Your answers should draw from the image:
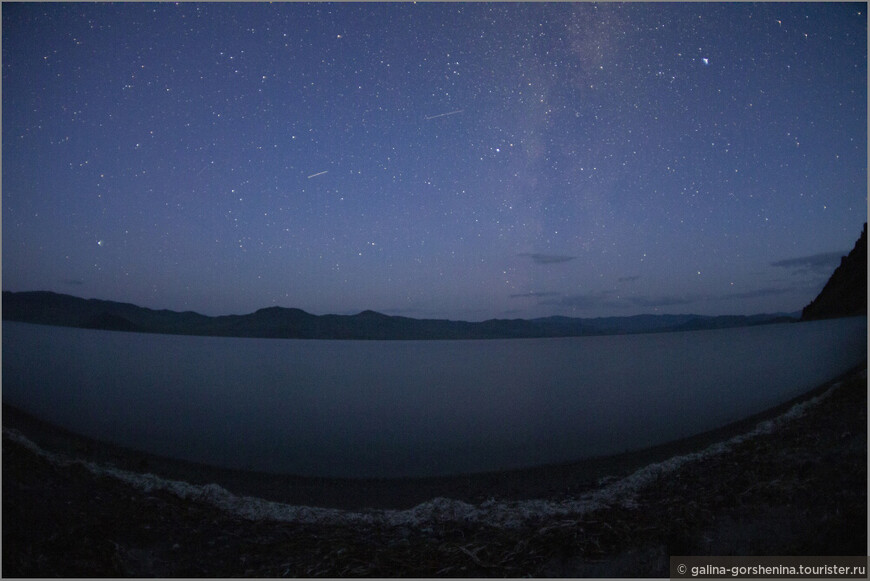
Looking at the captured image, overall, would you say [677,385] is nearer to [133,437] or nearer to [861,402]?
[861,402]

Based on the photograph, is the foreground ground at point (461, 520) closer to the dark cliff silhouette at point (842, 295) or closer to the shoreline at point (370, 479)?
the shoreline at point (370, 479)

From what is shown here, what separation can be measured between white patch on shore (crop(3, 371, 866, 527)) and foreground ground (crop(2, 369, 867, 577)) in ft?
0.15

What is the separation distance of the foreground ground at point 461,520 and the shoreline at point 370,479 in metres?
0.09

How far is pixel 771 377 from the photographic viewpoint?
69.8 feet

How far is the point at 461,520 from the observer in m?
5.90

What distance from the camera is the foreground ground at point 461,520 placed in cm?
413

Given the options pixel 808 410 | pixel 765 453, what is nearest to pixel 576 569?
pixel 765 453

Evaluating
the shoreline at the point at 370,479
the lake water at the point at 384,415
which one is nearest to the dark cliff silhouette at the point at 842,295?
the lake water at the point at 384,415

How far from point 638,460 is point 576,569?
6595 millimetres

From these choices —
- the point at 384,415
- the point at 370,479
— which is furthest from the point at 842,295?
the point at 370,479

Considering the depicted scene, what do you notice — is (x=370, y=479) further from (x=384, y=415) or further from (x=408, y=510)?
(x=384, y=415)

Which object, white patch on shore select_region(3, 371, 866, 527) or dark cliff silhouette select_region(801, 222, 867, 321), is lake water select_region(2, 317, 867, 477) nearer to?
white patch on shore select_region(3, 371, 866, 527)

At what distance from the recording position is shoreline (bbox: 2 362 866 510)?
7.62 meters

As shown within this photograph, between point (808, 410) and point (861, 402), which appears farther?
point (808, 410)
